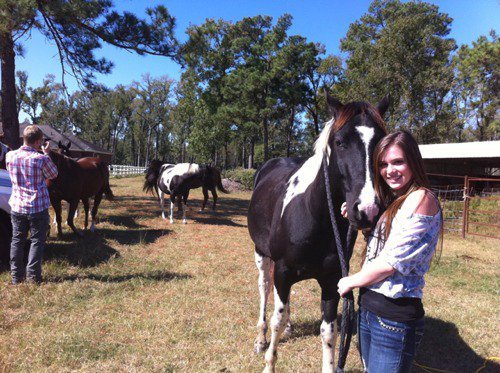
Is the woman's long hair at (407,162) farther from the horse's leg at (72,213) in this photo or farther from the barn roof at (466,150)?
the barn roof at (466,150)

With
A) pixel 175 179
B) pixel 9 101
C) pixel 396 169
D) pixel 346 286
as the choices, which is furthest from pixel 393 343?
pixel 9 101

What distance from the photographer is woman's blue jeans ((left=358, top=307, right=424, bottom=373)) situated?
4.74 ft

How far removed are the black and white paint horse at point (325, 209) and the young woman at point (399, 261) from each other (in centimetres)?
13

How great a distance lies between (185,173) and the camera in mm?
9484

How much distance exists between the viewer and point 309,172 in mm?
2480

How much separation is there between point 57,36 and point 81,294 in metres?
8.26

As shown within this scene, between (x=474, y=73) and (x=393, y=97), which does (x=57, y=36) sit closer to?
(x=393, y=97)

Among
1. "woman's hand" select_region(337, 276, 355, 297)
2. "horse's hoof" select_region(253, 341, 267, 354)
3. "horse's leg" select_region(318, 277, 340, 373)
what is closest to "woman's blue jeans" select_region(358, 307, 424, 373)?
"woman's hand" select_region(337, 276, 355, 297)

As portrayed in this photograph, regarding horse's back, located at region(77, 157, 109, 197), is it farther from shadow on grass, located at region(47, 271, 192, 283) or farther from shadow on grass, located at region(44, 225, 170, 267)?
shadow on grass, located at region(47, 271, 192, 283)

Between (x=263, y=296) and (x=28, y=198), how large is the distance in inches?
123

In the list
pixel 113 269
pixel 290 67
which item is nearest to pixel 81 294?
pixel 113 269

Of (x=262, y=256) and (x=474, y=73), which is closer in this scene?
(x=262, y=256)

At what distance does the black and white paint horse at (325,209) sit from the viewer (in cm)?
167

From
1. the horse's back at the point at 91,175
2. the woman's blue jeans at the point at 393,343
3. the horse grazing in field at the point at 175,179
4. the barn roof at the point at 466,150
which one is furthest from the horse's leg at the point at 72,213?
the barn roof at the point at 466,150
